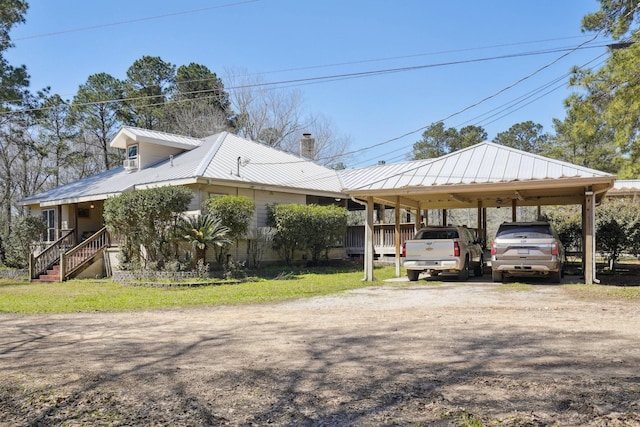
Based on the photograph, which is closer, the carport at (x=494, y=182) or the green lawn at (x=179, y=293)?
the green lawn at (x=179, y=293)

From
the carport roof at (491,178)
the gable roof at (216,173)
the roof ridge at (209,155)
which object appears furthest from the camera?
the gable roof at (216,173)

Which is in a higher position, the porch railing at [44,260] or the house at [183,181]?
the house at [183,181]

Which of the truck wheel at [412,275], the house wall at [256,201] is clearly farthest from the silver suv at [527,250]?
the house wall at [256,201]

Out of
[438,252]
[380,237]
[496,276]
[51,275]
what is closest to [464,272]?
[496,276]

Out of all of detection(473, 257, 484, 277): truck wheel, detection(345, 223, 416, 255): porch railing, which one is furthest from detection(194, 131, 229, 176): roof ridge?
detection(473, 257, 484, 277): truck wheel

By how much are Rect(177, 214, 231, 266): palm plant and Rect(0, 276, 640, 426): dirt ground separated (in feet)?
23.1

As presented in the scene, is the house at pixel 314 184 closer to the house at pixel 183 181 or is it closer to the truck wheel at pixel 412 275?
the house at pixel 183 181

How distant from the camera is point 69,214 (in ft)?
81.6

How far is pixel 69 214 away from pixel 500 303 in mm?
21657

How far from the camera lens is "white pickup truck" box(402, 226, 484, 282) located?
582 inches

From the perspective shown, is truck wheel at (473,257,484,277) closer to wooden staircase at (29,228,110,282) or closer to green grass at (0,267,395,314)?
green grass at (0,267,395,314)

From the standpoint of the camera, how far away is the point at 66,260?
18906 millimetres

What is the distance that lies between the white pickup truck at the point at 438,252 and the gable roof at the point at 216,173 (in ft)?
25.1

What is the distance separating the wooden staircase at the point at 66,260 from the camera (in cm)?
1881
